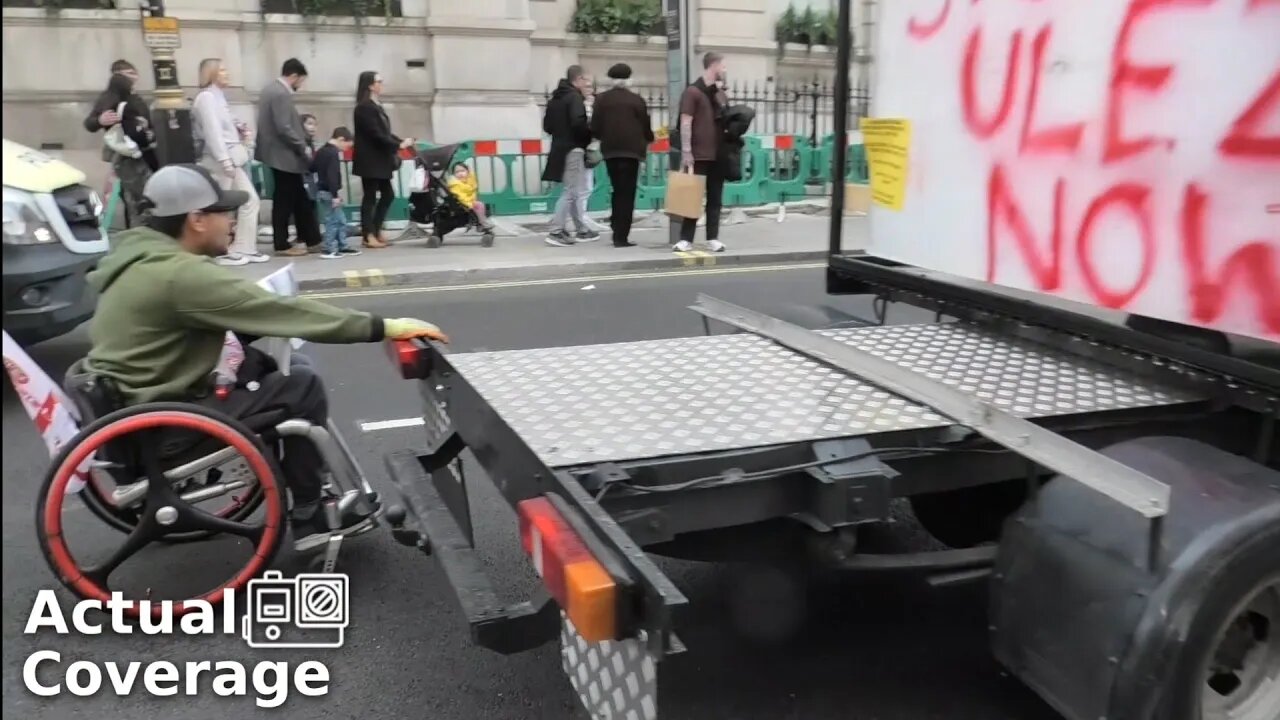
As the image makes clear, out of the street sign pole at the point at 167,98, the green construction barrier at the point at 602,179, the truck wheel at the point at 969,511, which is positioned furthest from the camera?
the green construction barrier at the point at 602,179

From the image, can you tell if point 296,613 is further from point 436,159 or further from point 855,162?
point 436,159

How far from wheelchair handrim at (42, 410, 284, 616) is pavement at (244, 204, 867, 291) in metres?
6.80

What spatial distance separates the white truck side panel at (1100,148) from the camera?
8.71 ft

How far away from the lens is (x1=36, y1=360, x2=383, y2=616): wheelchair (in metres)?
3.18

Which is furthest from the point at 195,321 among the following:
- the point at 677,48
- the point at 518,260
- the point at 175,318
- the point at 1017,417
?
the point at 677,48

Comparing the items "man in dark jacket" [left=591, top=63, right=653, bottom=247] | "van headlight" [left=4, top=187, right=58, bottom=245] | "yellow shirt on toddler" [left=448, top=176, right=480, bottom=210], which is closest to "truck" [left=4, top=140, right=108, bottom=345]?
"van headlight" [left=4, top=187, right=58, bottom=245]

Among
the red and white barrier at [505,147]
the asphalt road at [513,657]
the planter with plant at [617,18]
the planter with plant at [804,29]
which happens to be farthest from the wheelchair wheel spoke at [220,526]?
the planter with plant at [804,29]

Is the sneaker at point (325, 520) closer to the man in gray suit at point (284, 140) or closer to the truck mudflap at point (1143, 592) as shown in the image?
the truck mudflap at point (1143, 592)

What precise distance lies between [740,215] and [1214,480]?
41.5 feet

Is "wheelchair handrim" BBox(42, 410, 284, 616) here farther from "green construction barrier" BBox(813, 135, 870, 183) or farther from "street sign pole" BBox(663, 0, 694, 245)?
"street sign pole" BBox(663, 0, 694, 245)

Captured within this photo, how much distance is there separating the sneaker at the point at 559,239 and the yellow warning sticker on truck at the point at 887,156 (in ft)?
26.9

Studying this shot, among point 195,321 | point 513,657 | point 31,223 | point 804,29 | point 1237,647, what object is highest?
point 804,29

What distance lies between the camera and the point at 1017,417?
2.71m

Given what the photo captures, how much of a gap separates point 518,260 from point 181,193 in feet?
25.5
